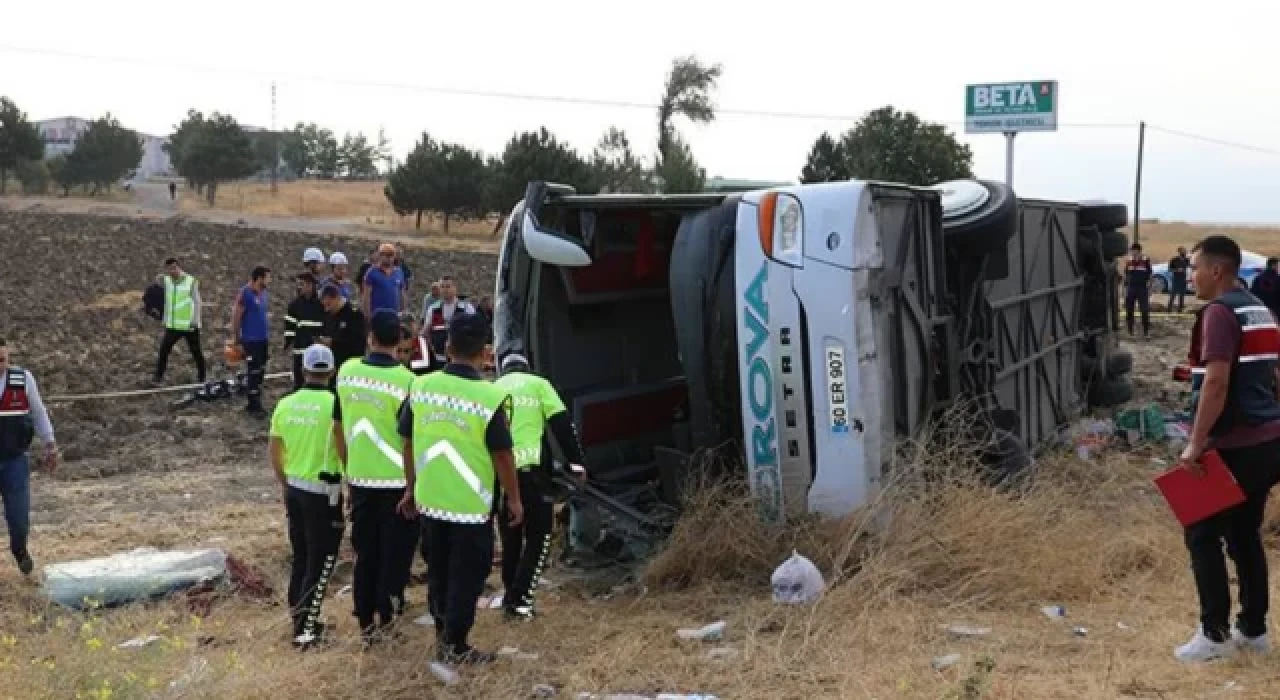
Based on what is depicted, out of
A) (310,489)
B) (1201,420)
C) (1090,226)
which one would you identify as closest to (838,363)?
(1201,420)

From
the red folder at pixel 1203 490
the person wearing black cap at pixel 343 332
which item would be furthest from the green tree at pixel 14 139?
the red folder at pixel 1203 490

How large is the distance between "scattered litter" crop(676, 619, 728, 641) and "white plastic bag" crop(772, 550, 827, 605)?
12.4 inches

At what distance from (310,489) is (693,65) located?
57.9 m

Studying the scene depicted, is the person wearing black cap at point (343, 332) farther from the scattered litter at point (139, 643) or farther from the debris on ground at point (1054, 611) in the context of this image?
the debris on ground at point (1054, 611)

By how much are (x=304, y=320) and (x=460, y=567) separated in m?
5.54

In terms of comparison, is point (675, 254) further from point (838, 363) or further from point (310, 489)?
point (310, 489)

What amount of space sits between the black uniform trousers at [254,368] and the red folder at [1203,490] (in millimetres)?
9036

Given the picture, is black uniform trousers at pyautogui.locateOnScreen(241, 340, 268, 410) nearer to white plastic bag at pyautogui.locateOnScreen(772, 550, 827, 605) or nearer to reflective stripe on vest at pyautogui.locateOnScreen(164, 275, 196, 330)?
reflective stripe on vest at pyautogui.locateOnScreen(164, 275, 196, 330)

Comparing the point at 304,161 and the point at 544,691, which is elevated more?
the point at 304,161

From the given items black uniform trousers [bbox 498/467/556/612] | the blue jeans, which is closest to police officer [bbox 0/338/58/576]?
the blue jeans

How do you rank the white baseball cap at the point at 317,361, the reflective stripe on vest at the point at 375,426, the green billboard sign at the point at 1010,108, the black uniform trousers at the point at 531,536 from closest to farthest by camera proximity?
1. the reflective stripe on vest at the point at 375,426
2. the white baseball cap at the point at 317,361
3. the black uniform trousers at the point at 531,536
4. the green billboard sign at the point at 1010,108

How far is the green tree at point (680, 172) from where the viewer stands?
50.1 meters

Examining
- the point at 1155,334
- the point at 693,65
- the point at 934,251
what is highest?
the point at 693,65

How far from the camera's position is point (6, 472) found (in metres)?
6.71
